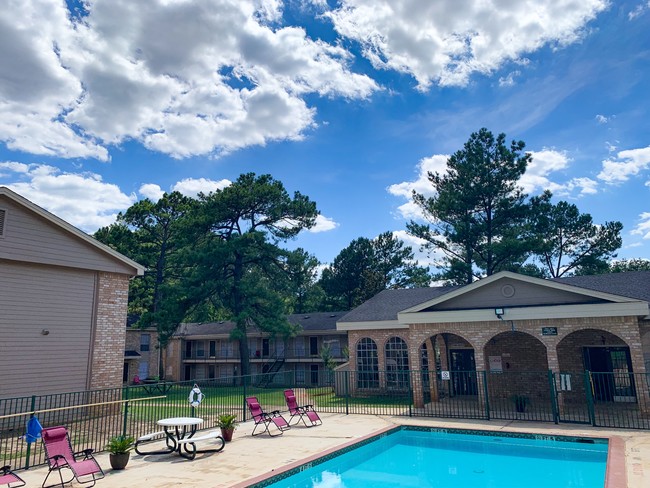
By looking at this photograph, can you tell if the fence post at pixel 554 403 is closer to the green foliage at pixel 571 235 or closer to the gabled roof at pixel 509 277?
the gabled roof at pixel 509 277

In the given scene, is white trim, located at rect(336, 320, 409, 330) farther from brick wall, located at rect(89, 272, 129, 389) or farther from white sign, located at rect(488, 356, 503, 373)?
brick wall, located at rect(89, 272, 129, 389)

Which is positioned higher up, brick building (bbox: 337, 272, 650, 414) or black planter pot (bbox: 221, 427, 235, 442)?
brick building (bbox: 337, 272, 650, 414)

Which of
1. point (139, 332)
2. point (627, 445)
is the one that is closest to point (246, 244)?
point (139, 332)

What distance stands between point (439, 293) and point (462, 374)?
556 cm

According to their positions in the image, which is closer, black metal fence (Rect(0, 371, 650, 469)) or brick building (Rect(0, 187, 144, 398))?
black metal fence (Rect(0, 371, 650, 469))

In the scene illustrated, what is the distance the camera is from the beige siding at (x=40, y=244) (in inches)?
613

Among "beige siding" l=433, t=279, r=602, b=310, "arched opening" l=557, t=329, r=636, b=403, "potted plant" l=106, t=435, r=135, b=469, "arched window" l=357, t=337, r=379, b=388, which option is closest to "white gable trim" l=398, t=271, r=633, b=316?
"beige siding" l=433, t=279, r=602, b=310

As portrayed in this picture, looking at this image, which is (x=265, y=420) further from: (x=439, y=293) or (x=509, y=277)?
(x=439, y=293)

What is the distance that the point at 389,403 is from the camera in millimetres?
22453

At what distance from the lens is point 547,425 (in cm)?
1555

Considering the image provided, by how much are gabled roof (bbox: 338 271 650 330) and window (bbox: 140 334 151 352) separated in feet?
79.5

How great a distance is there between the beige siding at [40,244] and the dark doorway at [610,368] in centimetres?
2075

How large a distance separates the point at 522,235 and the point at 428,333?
69.2ft

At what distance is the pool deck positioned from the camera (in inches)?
377
